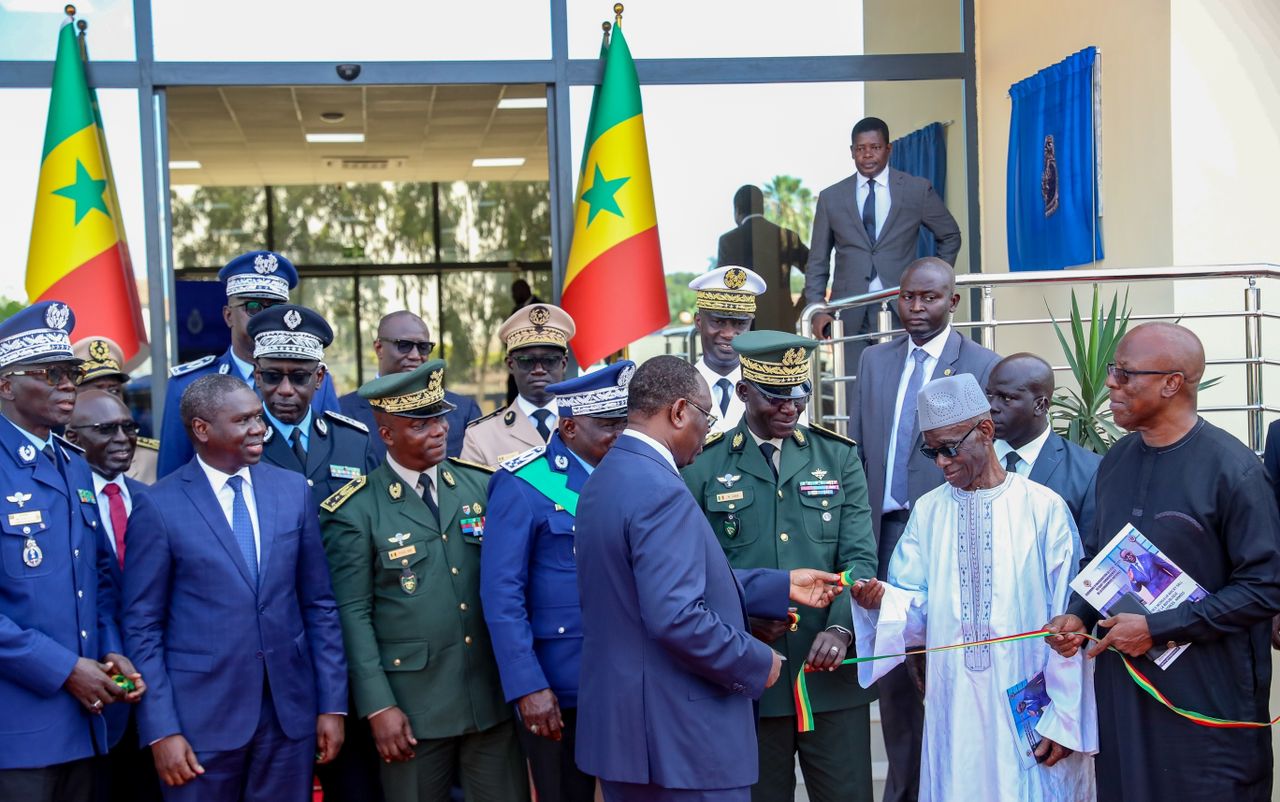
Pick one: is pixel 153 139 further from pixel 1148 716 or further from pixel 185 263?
pixel 185 263

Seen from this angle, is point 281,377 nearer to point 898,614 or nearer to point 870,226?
point 898,614

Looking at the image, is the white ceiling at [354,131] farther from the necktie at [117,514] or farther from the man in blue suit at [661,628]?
the man in blue suit at [661,628]

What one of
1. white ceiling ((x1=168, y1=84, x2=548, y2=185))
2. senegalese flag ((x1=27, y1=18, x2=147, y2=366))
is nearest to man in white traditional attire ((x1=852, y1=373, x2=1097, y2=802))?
senegalese flag ((x1=27, y1=18, x2=147, y2=366))

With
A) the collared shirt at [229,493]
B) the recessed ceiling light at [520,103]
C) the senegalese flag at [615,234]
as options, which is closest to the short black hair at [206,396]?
the collared shirt at [229,493]

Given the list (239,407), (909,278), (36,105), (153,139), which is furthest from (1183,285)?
(36,105)

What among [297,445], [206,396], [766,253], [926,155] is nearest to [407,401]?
[206,396]

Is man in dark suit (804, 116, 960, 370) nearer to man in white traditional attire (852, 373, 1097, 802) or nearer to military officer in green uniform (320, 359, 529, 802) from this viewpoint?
man in white traditional attire (852, 373, 1097, 802)

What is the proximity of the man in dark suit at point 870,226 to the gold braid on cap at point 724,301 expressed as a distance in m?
1.82

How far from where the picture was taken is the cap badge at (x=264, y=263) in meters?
5.51

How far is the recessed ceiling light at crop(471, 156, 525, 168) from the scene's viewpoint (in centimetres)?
1497

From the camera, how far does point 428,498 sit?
4.55 meters

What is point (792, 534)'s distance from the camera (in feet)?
15.0

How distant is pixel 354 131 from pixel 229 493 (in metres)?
9.62

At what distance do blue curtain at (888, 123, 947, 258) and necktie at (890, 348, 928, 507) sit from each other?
3460 millimetres
